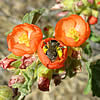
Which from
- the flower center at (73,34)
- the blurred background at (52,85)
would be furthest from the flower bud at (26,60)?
the blurred background at (52,85)

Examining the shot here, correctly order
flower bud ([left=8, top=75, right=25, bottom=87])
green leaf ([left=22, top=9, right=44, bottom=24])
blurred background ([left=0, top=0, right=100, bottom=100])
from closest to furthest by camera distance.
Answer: flower bud ([left=8, top=75, right=25, bottom=87]), green leaf ([left=22, top=9, right=44, bottom=24]), blurred background ([left=0, top=0, right=100, bottom=100])

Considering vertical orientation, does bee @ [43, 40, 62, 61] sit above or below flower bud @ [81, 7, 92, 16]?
below

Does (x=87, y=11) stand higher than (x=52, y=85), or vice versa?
(x=87, y=11)

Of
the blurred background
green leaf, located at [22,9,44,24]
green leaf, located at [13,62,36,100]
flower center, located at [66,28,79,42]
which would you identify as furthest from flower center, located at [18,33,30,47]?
the blurred background

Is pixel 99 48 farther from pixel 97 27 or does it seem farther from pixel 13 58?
pixel 13 58

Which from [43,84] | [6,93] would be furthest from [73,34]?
[6,93]

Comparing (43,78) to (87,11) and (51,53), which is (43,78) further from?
(87,11)

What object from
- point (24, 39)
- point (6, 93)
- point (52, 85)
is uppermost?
point (24, 39)

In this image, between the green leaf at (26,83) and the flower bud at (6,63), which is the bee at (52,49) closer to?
the green leaf at (26,83)

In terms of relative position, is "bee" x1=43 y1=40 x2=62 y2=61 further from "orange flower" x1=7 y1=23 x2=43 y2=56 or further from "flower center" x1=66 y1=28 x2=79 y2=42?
"flower center" x1=66 y1=28 x2=79 y2=42
